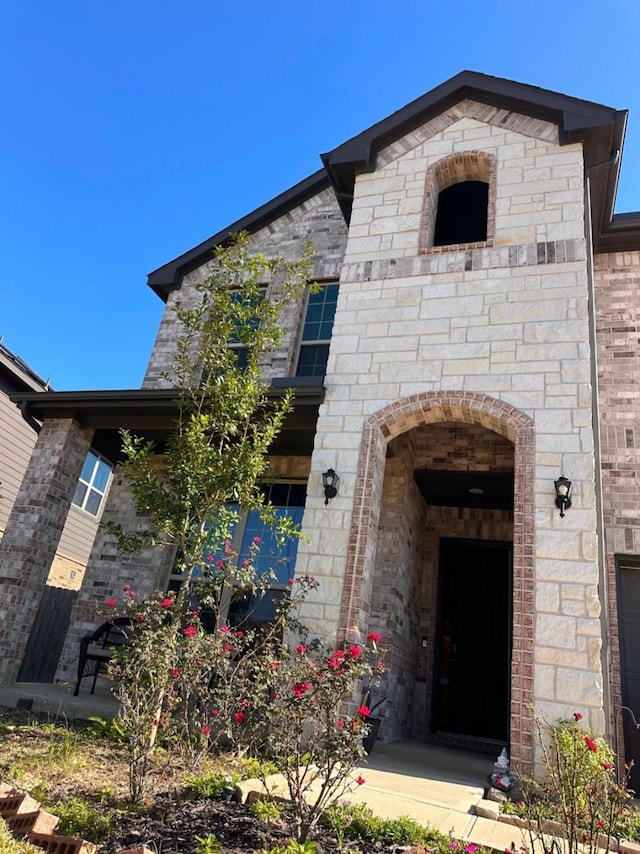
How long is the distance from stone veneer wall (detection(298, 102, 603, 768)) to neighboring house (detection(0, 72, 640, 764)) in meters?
0.02

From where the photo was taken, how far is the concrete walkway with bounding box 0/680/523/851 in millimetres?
3352

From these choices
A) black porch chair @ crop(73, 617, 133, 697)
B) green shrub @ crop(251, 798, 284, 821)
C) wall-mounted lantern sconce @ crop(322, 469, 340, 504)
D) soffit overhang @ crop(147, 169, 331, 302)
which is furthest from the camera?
soffit overhang @ crop(147, 169, 331, 302)

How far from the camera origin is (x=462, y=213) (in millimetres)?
8969

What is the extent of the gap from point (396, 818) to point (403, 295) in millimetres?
5551

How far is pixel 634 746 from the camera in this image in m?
6.13

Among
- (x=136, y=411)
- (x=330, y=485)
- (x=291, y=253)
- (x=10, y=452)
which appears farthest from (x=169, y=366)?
(x=10, y=452)

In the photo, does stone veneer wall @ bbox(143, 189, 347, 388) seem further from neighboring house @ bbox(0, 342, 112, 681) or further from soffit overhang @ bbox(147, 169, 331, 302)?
neighboring house @ bbox(0, 342, 112, 681)

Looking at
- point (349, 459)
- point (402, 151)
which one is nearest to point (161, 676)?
point (349, 459)

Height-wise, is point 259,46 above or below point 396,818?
above

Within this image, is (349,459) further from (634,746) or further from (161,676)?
(634,746)

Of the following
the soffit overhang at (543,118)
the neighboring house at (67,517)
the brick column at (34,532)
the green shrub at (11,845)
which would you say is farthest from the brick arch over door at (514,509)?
the neighboring house at (67,517)

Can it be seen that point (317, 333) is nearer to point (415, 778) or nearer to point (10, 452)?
point (415, 778)

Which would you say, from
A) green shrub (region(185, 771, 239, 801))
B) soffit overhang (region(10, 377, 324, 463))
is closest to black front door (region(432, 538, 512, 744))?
soffit overhang (region(10, 377, 324, 463))

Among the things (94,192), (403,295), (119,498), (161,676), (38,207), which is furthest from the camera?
(38,207)
